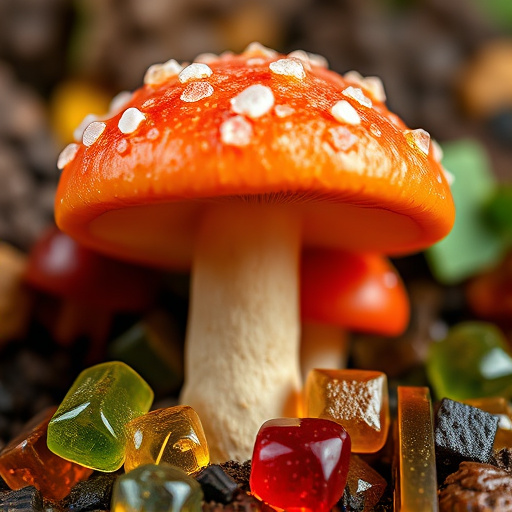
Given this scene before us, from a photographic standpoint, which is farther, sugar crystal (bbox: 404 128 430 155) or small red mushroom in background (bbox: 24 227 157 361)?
small red mushroom in background (bbox: 24 227 157 361)

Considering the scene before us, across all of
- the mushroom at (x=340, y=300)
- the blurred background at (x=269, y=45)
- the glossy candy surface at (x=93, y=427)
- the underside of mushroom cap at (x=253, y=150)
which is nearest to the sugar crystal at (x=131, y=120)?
the underside of mushroom cap at (x=253, y=150)

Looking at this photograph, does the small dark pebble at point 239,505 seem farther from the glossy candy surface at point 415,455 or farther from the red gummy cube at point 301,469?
the glossy candy surface at point 415,455

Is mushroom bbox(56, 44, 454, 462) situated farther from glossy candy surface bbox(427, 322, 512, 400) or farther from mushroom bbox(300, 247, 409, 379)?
glossy candy surface bbox(427, 322, 512, 400)

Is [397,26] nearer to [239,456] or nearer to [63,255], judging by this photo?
[63,255]

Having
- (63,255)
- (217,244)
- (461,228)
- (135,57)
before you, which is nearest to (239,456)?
(217,244)

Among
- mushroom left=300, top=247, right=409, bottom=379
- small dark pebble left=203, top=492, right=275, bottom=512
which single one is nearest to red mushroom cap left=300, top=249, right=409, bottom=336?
mushroom left=300, top=247, right=409, bottom=379

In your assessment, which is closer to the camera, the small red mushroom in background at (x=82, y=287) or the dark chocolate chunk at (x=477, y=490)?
the dark chocolate chunk at (x=477, y=490)
